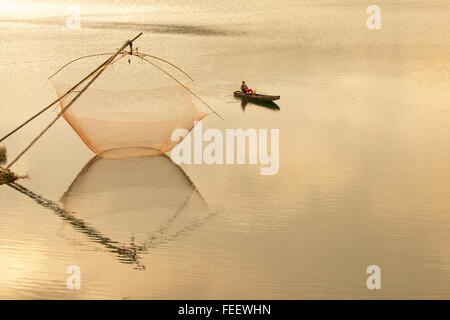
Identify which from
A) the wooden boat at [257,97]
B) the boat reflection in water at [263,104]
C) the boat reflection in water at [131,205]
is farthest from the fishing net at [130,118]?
the wooden boat at [257,97]

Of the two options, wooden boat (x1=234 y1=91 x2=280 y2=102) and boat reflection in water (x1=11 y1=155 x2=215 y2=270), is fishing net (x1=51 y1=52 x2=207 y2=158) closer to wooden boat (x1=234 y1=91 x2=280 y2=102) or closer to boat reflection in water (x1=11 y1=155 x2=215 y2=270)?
boat reflection in water (x1=11 y1=155 x2=215 y2=270)

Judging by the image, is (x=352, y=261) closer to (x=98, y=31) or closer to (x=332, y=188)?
(x=332, y=188)

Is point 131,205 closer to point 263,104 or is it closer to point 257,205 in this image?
point 257,205

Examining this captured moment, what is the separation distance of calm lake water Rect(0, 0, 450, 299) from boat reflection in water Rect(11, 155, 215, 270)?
0.07 ft

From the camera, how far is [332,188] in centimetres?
811

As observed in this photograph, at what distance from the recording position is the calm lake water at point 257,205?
5965 mm

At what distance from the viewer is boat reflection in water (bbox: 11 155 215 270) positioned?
6770 mm

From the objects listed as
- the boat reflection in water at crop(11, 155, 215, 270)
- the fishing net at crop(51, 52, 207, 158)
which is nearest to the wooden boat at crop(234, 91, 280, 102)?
the fishing net at crop(51, 52, 207, 158)

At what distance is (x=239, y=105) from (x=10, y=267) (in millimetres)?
6903

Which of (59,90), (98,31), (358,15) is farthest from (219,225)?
(358,15)

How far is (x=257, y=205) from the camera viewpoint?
7.60 metres

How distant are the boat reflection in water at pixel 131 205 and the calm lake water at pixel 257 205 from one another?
2 centimetres

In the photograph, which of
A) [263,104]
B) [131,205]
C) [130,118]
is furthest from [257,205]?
[263,104]

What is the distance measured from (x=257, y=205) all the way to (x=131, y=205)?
4.52 feet
